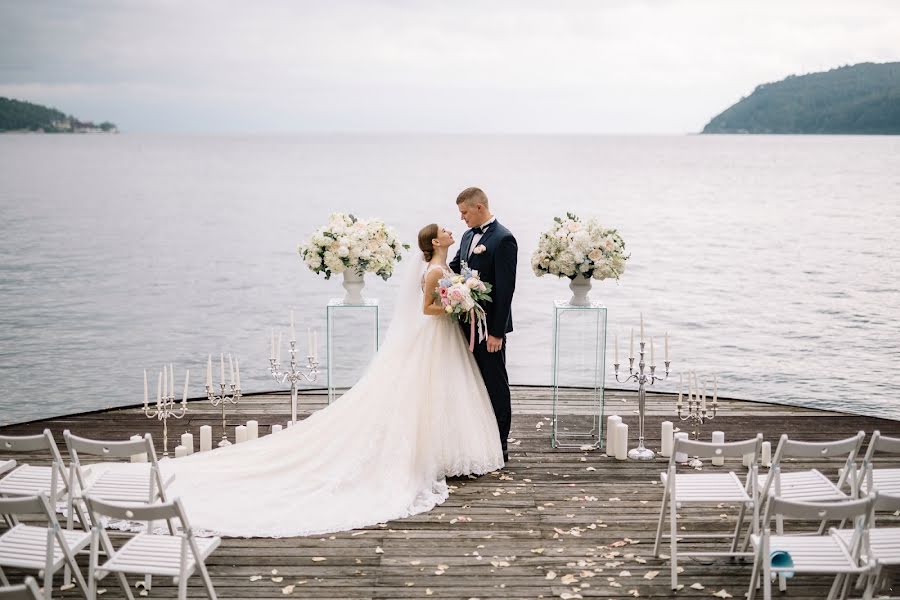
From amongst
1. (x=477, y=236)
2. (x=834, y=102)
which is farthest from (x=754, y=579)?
(x=834, y=102)

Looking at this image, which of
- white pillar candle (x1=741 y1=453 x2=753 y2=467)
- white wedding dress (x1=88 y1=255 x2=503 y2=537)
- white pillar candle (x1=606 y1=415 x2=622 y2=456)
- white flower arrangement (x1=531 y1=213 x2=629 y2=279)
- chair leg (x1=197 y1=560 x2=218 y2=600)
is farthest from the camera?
white pillar candle (x1=606 y1=415 x2=622 y2=456)

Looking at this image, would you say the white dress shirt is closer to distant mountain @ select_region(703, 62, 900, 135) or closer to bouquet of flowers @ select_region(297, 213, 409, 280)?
bouquet of flowers @ select_region(297, 213, 409, 280)

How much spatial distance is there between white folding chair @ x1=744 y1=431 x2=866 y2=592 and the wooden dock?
52 cm

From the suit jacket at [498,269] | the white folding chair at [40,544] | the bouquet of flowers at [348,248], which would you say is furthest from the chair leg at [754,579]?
the bouquet of flowers at [348,248]

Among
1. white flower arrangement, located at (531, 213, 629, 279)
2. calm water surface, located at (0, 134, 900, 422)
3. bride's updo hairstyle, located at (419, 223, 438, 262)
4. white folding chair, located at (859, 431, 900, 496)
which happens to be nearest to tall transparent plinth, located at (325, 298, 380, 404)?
calm water surface, located at (0, 134, 900, 422)

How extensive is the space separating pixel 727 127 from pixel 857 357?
138 metres

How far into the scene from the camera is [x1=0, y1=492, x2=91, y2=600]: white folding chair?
4.11m

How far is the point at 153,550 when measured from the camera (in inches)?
173

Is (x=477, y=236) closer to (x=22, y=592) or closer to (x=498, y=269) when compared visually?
(x=498, y=269)

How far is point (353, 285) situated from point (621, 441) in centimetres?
253

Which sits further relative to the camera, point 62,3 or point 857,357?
point 62,3

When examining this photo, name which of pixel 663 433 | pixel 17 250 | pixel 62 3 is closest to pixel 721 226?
pixel 17 250

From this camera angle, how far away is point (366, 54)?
64.5m

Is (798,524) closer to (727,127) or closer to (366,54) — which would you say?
(366,54)
